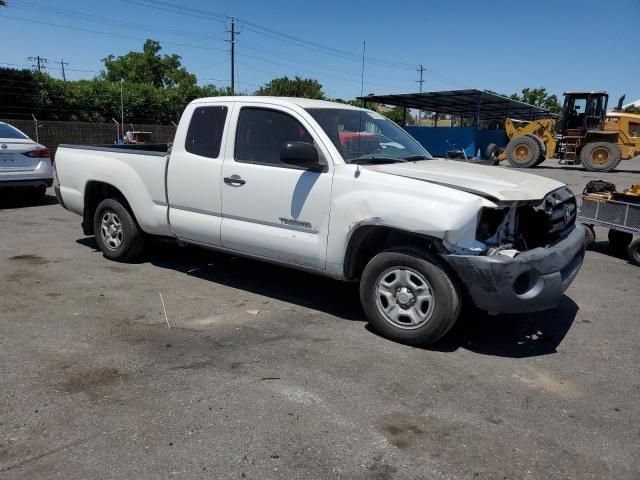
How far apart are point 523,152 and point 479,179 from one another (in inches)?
806

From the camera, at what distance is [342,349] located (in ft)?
14.0

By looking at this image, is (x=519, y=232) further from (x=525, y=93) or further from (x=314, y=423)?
(x=525, y=93)

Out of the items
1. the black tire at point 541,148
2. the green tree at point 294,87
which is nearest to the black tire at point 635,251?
the black tire at point 541,148

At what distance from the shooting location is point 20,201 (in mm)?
11031

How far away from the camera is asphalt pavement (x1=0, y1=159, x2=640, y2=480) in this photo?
2861 mm

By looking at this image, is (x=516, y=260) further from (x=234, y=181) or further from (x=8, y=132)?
(x=8, y=132)

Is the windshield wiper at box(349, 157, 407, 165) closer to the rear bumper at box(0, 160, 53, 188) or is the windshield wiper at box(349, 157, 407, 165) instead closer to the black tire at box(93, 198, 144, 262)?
the black tire at box(93, 198, 144, 262)

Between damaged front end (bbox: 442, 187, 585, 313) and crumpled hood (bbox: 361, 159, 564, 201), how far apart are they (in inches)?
3.6

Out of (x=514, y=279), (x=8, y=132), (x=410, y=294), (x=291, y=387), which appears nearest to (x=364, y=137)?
(x=410, y=294)

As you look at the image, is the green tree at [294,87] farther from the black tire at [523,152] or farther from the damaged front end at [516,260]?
the damaged front end at [516,260]

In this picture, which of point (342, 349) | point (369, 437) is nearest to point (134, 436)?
point (369, 437)

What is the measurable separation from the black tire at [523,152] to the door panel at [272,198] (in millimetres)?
20164

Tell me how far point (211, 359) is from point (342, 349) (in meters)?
0.99

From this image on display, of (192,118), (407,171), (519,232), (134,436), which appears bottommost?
(134,436)
